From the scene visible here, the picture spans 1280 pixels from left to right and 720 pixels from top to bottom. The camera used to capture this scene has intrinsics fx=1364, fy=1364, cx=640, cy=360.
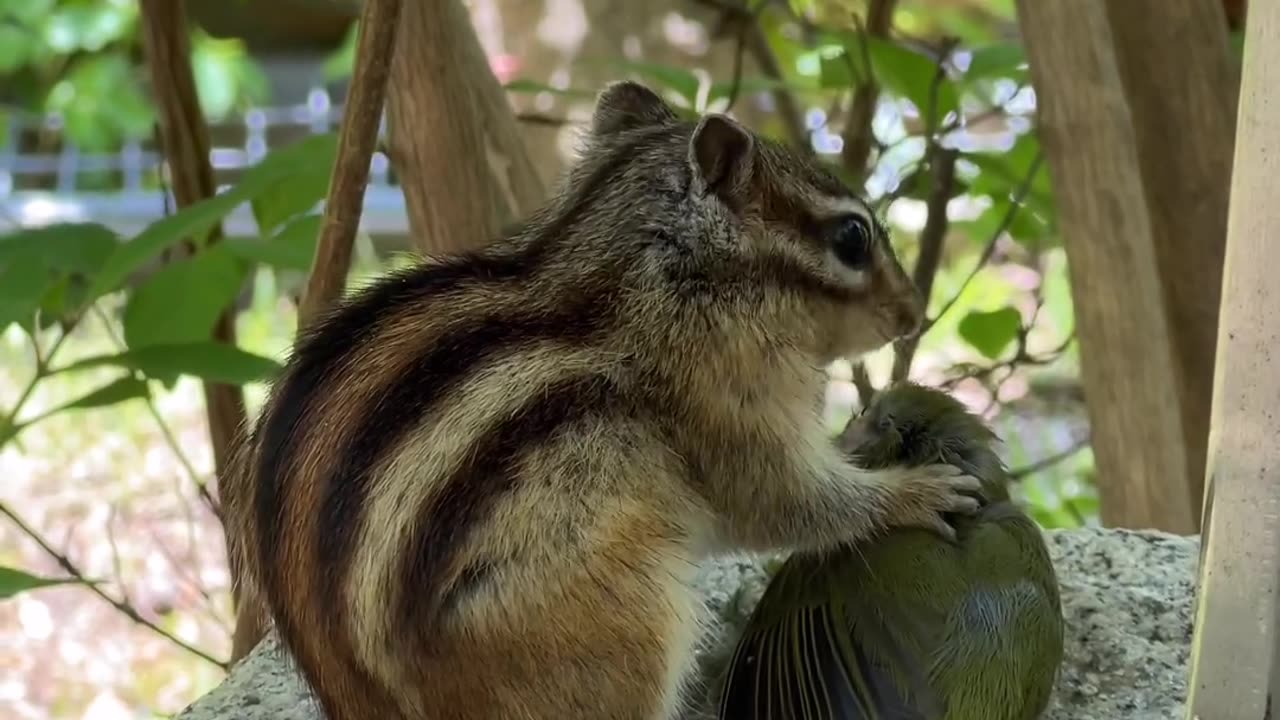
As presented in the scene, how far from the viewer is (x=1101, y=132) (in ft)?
3.94

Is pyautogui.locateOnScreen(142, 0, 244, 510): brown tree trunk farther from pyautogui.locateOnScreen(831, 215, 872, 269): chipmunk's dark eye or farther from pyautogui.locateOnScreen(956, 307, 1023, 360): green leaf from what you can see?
pyautogui.locateOnScreen(956, 307, 1023, 360): green leaf

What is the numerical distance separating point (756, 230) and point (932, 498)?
211 mm

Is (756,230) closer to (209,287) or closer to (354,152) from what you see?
(354,152)

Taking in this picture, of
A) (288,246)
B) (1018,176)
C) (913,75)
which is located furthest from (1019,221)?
(288,246)

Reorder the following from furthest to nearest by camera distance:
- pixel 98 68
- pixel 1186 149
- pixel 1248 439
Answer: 1. pixel 98 68
2. pixel 1186 149
3. pixel 1248 439

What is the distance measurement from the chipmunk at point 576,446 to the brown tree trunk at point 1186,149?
53cm

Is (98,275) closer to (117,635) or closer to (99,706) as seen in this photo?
(99,706)

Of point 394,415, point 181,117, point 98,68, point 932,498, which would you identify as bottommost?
point 932,498

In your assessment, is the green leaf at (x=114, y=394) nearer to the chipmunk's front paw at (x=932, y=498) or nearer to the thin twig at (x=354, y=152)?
the thin twig at (x=354, y=152)

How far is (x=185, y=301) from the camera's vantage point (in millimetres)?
1045

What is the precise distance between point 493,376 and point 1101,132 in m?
0.69

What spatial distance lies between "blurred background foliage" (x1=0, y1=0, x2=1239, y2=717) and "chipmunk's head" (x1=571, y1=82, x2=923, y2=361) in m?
0.23

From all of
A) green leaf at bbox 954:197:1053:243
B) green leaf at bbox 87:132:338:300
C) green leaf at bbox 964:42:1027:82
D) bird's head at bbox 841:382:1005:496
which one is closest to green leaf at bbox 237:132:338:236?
green leaf at bbox 87:132:338:300

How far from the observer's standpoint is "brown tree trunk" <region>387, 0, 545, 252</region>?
1.12 m
